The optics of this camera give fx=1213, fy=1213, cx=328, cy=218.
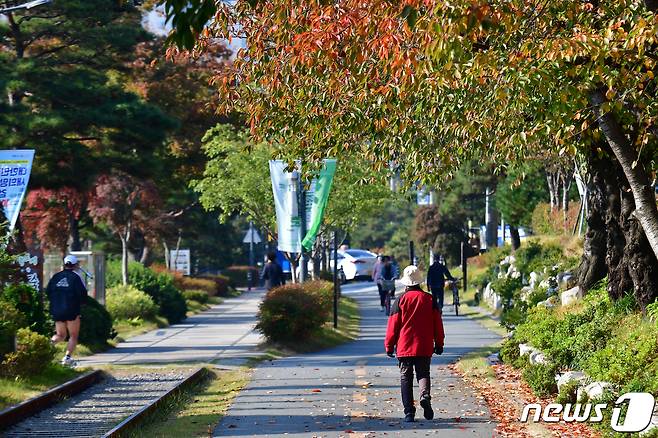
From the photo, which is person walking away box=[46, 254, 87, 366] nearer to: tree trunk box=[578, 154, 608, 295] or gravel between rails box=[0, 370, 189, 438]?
gravel between rails box=[0, 370, 189, 438]

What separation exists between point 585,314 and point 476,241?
44839 mm

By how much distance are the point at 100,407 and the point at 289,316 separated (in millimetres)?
8191

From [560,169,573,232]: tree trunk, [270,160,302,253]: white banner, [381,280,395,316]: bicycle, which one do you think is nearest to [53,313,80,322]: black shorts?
[270,160,302,253]: white banner

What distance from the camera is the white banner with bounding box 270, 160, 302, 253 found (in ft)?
87.2

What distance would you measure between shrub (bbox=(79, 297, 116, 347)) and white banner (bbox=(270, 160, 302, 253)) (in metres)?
4.23

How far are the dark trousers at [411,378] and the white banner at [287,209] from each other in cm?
1311

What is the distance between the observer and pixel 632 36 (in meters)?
12.0

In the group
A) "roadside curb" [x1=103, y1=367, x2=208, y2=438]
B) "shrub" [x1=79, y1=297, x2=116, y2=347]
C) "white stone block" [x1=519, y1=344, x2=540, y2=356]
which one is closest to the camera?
"roadside curb" [x1=103, y1=367, x2=208, y2=438]

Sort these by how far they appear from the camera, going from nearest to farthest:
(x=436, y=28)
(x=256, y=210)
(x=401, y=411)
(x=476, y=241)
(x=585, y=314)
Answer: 1. (x=436, y=28)
2. (x=401, y=411)
3. (x=585, y=314)
4. (x=256, y=210)
5. (x=476, y=241)

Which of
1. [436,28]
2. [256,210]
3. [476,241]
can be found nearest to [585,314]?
[436,28]

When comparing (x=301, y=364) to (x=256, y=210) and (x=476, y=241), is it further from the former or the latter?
(x=476, y=241)

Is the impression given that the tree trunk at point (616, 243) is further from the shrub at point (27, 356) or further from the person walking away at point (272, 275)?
the person walking away at point (272, 275)

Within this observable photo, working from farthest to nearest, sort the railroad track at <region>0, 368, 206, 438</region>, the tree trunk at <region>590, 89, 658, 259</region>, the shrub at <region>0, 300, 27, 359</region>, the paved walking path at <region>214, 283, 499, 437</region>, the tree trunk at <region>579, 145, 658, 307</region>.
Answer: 1. the shrub at <region>0, 300, 27, 359</region>
2. the tree trunk at <region>579, 145, 658, 307</region>
3. the railroad track at <region>0, 368, 206, 438</region>
4. the tree trunk at <region>590, 89, 658, 259</region>
5. the paved walking path at <region>214, 283, 499, 437</region>

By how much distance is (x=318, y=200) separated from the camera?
1030 inches
